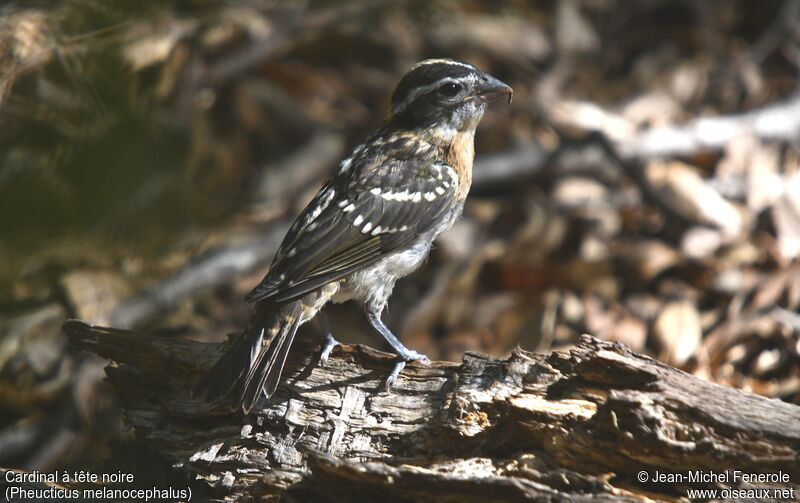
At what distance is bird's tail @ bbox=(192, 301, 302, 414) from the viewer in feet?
12.4

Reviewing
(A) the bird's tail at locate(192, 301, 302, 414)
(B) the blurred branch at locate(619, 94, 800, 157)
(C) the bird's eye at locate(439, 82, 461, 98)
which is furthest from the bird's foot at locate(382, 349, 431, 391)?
(B) the blurred branch at locate(619, 94, 800, 157)

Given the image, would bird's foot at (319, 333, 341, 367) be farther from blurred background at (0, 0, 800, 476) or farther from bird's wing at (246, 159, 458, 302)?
blurred background at (0, 0, 800, 476)

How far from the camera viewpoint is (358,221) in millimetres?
4754

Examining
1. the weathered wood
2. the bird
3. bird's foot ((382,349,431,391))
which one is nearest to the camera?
the weathered wood

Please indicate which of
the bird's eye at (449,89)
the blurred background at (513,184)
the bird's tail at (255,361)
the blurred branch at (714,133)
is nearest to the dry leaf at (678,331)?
the blurred background at (513,184)

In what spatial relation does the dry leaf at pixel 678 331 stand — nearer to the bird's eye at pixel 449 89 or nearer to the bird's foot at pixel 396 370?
the bird's eye at pixel 449 89

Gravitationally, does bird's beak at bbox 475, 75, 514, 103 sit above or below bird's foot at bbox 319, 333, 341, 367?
above

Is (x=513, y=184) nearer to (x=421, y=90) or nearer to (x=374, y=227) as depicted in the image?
(x=421, y=90)

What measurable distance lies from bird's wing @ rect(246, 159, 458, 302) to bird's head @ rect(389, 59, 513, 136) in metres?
0.32

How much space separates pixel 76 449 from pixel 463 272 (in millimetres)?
3076

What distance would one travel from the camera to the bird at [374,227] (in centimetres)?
401

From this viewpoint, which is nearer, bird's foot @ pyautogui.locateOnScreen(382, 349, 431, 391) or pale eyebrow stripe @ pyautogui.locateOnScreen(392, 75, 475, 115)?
bird's foot @ pyautogui.locateOnScreen(382, 349, 431, 391)

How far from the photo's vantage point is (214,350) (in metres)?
4.24

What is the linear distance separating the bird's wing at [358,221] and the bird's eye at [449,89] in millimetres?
458
